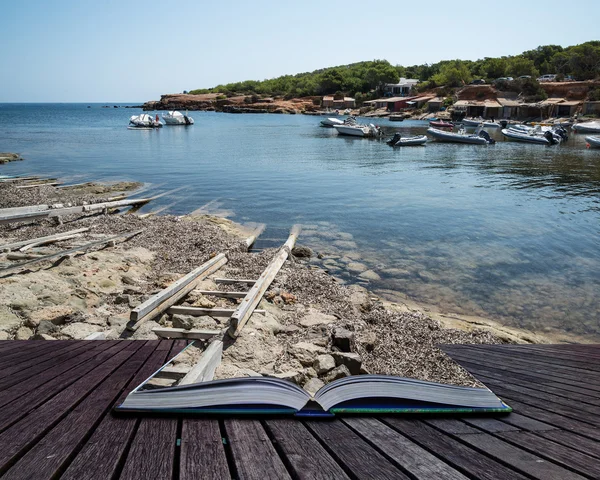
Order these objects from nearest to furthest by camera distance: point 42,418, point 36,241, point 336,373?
point 42,418
point 336,373
point 36,241

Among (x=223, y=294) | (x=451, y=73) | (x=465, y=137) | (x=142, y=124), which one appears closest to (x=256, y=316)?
(x=223, y=294)

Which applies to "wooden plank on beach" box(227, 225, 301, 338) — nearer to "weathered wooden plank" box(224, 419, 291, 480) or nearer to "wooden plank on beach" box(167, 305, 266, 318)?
"wooden plank on beach" box(167, 305, 266, 318)

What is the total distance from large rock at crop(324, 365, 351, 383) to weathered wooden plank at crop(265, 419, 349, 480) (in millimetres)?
4163

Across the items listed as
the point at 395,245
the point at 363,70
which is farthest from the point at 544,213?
the point at 363,70

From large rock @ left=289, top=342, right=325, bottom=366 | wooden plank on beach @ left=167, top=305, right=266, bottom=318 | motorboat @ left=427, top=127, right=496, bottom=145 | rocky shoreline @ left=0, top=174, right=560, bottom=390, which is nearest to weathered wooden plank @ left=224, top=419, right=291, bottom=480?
rocky shoreline @ left=0, top=174, right=560, bottom=390

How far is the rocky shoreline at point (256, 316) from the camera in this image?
6773mm

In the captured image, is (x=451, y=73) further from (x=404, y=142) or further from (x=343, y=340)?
(x=343, y=340)

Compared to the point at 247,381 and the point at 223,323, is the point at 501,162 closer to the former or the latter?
the point at 223,323

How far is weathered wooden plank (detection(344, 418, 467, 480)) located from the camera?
1930mm

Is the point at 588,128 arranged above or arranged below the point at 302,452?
above

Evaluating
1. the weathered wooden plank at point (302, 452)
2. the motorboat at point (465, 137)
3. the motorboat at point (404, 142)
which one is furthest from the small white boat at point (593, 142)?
the weathered wooden plank at point (302, 452)

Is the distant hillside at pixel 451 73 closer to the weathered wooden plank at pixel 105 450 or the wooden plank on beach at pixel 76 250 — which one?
the wooden plank on beach at pixel 76 250

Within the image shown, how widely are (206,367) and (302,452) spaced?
11.1 ft

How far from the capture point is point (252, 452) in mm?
2057
